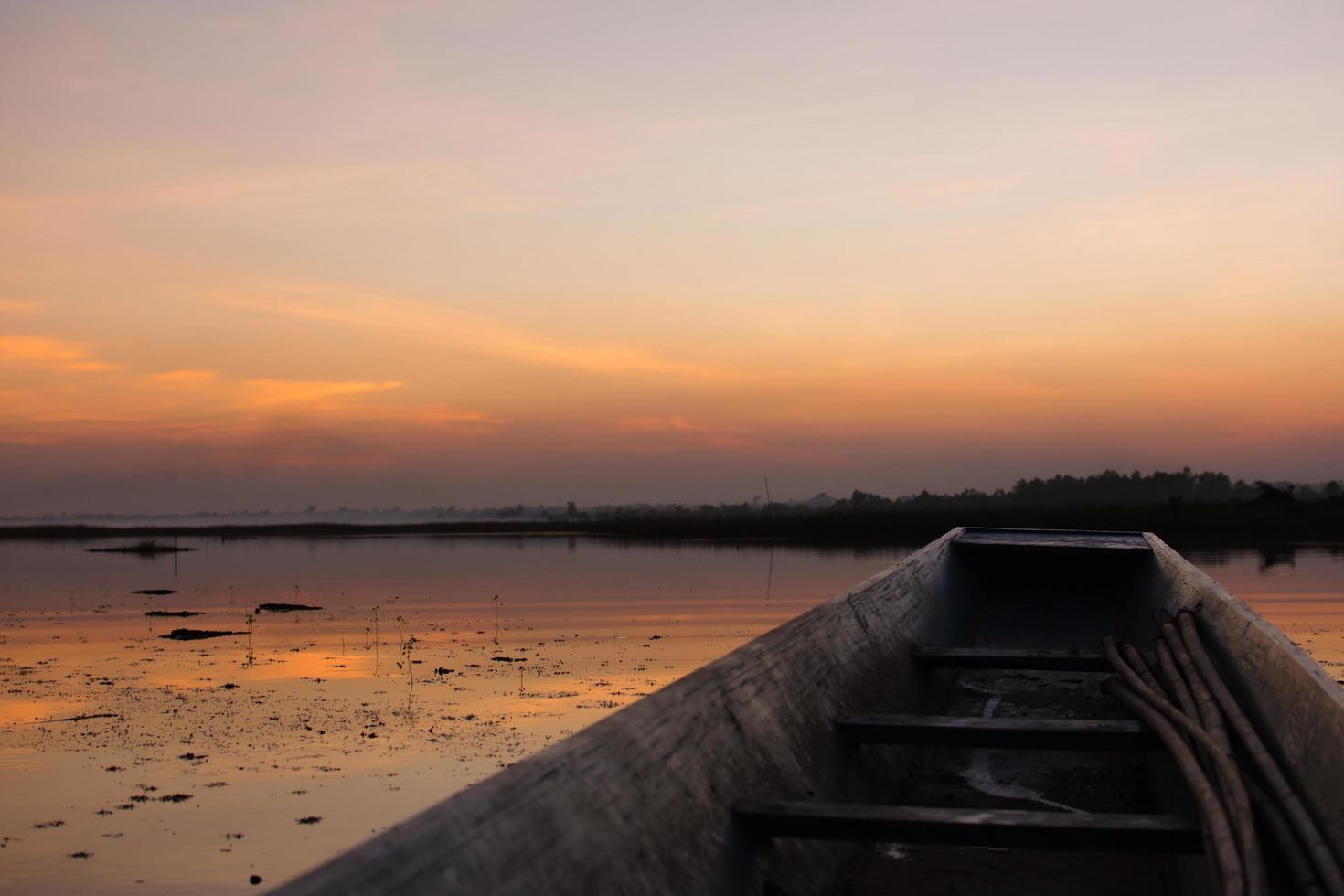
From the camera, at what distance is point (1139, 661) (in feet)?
14.7

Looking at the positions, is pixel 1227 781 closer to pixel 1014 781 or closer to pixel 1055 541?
pixel 1014 781

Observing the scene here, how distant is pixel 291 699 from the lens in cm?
1156

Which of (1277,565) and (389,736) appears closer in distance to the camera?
(389,736)

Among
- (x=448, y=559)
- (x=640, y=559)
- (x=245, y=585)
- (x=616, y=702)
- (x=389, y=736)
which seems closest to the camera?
(x=389, y=736)

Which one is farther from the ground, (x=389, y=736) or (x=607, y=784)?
(x=607, y=784)

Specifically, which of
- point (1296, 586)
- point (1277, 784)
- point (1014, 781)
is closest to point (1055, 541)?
point (1014, 781)

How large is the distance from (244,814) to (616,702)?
4.05 metres

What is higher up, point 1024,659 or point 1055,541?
point 1055,541

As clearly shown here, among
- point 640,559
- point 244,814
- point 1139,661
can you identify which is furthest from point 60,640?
point 640,559

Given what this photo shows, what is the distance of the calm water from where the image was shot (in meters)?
6.89

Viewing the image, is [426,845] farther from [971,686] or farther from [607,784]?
[971,686]

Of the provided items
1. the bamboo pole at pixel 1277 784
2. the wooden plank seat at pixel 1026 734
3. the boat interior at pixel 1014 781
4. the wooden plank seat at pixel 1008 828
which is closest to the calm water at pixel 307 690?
the boat interior at pixel 1014 781

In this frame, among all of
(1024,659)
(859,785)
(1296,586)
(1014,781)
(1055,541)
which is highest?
(1055,541)

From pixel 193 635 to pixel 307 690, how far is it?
6479 millimetres
